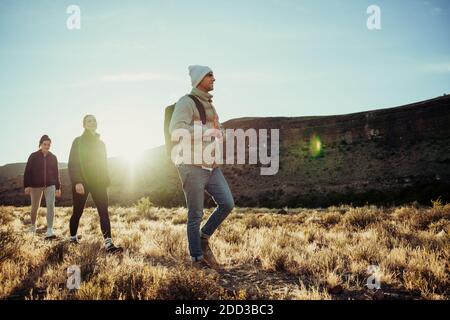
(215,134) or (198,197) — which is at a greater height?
(215,134)

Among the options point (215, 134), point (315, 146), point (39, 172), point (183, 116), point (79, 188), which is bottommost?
point (79, 188)

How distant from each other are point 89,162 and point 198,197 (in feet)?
9.40

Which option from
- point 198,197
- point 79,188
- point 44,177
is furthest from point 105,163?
point 198,197

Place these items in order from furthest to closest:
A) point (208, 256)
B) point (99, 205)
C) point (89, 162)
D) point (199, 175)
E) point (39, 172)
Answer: point (39, 172) → point (89, 162) → point (99, 205) → point (208, 256) → point (199, 175)

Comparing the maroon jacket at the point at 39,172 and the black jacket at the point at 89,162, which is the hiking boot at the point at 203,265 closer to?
the black jacket at the point at 89,162

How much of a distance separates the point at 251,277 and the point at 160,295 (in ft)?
4.43

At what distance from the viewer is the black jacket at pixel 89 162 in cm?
590

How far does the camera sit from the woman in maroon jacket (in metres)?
7.70

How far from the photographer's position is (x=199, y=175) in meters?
4.02

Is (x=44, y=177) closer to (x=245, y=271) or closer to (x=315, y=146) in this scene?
(x=245, y=271)

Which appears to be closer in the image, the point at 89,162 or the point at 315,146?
the point at 89,162

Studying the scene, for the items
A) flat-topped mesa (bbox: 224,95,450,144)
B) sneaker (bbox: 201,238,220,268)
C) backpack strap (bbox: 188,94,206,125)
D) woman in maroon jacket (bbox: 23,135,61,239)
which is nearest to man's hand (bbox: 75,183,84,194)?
woman in maroon jacket (bbox: 23,135,61,239)

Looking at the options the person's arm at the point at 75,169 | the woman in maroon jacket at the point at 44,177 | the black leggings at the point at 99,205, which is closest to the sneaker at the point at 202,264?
the black leggings at the point at 99,205

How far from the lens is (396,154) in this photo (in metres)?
39.6
